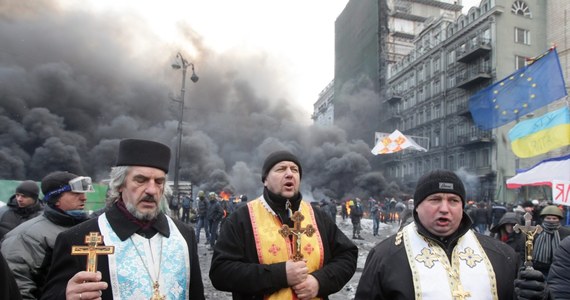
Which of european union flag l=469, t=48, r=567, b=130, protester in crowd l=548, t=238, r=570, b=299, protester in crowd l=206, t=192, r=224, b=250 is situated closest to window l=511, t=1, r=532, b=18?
european union flag l=469, t=48, r=567, b=130

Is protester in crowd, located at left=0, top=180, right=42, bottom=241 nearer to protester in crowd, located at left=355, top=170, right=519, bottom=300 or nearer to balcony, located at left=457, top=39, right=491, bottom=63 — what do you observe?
protester in crowd, located at left=355, top=170, right=519, bottom=300

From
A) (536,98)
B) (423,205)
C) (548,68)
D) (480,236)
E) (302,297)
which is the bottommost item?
(302,297)

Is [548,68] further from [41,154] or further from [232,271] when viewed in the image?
[41,154]

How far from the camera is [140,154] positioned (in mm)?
2408

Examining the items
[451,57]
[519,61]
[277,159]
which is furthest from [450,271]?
[451,57]

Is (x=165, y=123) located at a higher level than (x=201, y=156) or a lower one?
higher

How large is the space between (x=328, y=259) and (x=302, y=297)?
42 cm

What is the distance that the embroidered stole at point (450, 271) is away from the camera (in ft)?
7.55

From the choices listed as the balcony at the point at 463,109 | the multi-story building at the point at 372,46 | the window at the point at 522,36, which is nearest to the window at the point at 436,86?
the balcony at the point at 463,109

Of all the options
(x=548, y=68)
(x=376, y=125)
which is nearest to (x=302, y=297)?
(x=548, y=68)

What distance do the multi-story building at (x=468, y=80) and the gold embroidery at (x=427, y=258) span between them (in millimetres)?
27072

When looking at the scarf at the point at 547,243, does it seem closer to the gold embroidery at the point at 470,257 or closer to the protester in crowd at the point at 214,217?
the gold embroidery at the point at 470,257

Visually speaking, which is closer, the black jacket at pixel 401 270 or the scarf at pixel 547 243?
the black jacket at pixel 401 270

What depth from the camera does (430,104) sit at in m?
40.2
